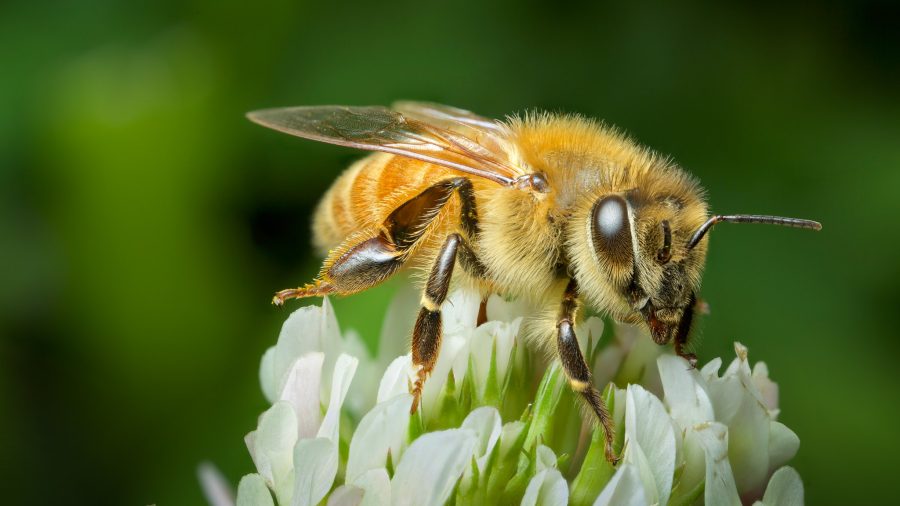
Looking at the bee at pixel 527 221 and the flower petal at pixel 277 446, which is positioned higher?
the bee at pixel 527 221

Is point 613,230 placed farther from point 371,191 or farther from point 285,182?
point 285,182

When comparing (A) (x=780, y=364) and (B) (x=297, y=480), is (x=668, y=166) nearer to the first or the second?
(B) (x=297, y=480)

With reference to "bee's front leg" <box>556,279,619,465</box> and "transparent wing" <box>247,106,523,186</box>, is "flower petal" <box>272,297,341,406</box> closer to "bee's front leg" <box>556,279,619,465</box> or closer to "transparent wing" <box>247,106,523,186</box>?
"transparent wing" <box>247,106,523,186</box>

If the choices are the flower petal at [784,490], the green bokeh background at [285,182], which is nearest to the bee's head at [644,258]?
the flower petal at [784,490]

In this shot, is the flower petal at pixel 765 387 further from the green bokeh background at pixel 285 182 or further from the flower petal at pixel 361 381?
the green bokeh background at pixel 285 182

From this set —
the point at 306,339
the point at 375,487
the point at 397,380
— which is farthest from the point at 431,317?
the point at 375,487

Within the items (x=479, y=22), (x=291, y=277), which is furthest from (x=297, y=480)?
(x=479, y=22)

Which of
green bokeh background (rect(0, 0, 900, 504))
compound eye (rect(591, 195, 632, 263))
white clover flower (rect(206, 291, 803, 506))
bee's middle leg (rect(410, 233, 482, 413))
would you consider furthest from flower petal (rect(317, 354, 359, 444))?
green bokeh background (rect(0, 0, 900, 504))
